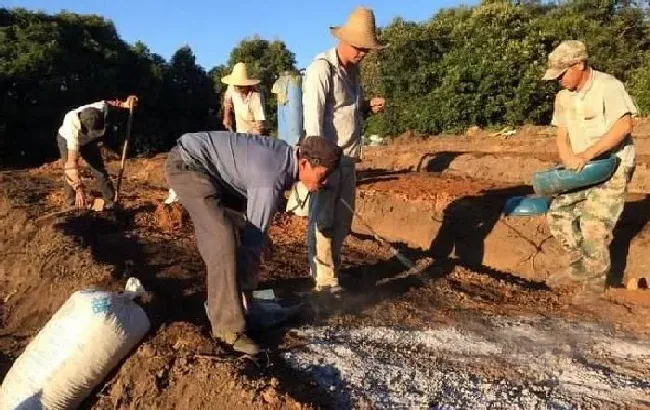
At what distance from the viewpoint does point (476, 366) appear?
→ 4.00 metres

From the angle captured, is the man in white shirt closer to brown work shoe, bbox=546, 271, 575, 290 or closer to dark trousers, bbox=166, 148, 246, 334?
dark trousers, bbox=166, 148, 246, 334

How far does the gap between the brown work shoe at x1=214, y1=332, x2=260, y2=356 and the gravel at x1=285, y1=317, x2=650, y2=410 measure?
20 cm

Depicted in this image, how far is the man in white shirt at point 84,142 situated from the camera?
27.5ft

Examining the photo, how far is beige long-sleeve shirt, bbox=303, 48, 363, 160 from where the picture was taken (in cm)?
501

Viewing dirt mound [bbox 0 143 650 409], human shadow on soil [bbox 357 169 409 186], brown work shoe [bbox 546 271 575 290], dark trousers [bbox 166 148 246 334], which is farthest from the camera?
human shadow on soil [bbox 357 169 409 186]

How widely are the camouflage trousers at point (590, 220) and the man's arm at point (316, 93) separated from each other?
2257 millimetres

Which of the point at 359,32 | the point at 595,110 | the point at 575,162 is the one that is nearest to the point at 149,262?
the point at 359,32

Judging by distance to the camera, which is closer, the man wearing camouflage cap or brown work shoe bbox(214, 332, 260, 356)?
brown work shoe bbox(214, 332, 260, 356)

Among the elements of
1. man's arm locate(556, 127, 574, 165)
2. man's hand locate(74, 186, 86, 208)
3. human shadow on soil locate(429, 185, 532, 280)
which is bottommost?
human shadow on soil locate(429, 185, 532, 280)

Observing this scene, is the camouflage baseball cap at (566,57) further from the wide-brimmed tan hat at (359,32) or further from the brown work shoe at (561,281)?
the brown work shoe at (561,281)

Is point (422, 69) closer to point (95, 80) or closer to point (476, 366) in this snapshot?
point (95, 80)

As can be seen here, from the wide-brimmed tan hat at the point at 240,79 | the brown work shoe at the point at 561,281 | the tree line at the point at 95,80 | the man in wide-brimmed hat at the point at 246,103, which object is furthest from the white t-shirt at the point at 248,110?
the tree line at the point at 95,80

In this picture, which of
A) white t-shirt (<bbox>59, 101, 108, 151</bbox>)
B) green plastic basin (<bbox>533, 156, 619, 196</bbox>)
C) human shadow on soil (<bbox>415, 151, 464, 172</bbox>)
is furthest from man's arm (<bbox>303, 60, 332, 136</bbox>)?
human shadow on soil (<bbox>415, 151, 464, 172</bbox>)

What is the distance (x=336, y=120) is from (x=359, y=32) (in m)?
0.65
